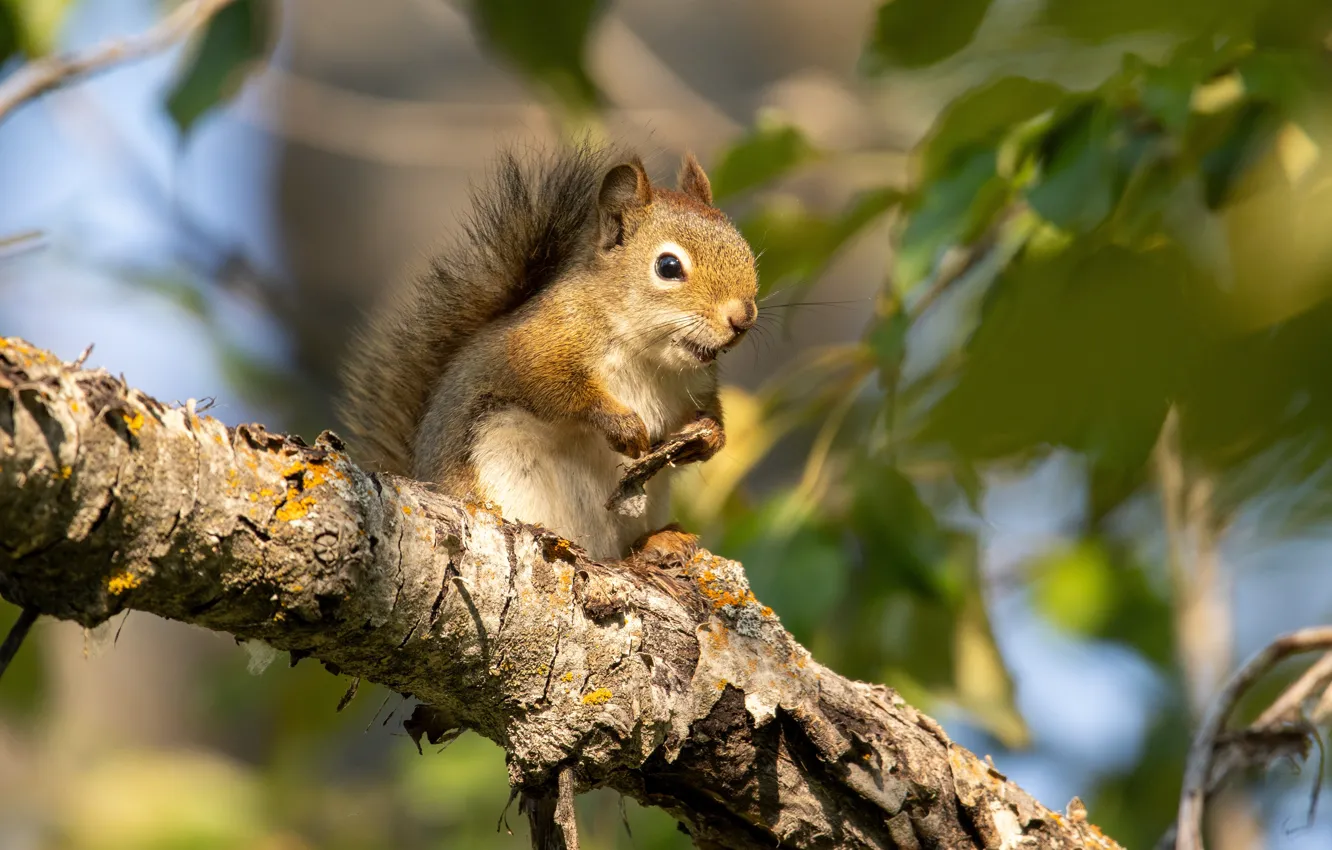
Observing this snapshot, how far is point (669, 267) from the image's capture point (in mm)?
2621

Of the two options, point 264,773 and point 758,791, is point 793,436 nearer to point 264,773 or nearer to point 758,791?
point 264,773

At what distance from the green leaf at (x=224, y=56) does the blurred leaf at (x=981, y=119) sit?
1156 millimetres

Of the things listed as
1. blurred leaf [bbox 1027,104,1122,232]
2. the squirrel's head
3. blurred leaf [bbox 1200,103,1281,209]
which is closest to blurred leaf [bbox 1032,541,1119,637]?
the squirrel's head

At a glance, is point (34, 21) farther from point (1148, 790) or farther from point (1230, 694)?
point (1148, 790)

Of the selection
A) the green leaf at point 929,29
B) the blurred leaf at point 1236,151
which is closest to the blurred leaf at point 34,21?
the green leaf at point 929,29

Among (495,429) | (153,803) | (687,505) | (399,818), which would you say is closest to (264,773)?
(399,818)

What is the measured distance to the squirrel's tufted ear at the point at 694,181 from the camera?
2921mm

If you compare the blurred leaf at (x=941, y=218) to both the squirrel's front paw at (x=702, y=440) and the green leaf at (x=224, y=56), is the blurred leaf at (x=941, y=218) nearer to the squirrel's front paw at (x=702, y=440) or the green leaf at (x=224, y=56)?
the squirrel's front paw at (x=702, y=440)

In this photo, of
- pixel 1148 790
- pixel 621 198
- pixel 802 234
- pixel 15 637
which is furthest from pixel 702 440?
pixel 1148 790

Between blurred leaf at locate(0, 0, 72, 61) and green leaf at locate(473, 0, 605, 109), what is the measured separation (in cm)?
87

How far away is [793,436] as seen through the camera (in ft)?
17.0

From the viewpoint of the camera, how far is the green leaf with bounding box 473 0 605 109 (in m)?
1.26

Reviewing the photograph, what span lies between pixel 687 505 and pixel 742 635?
121 centimetres

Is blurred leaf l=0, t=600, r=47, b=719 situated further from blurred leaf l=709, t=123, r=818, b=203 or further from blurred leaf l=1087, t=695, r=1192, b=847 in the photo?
blurred leaf l=1087, t=695, r=1192, b=847
